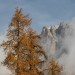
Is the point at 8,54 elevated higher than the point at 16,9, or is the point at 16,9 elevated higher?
the point at 16,9

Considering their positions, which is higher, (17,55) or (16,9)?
(16,9)

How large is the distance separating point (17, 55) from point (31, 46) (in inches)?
132

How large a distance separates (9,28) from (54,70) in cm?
2650

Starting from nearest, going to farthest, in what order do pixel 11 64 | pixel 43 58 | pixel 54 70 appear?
pixel 11 64 → pixel 43 58 → pixel 54 70

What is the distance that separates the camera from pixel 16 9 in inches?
1468

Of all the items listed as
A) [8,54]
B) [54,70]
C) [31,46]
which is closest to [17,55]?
[8,54]

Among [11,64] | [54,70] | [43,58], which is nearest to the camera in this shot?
[11,64]

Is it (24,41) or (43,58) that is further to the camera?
(43,58)

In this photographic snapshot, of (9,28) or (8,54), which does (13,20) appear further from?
(8,54)

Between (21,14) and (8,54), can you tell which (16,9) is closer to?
(21,14)

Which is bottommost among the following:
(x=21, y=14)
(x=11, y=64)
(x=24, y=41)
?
(x=11, y=64)

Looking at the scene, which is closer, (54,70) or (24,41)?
(24,41)

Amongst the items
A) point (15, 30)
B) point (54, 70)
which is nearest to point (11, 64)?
point (15, 30)

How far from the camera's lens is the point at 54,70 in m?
61.9
